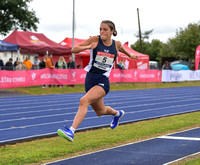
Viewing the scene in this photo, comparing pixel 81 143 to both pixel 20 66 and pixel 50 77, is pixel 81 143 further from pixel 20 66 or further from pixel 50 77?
pixel 50 77

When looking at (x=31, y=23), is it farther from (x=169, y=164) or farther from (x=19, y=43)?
(x=169, y=164)

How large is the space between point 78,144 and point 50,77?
14.9 metres

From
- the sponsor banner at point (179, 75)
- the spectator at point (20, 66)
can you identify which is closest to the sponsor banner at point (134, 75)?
the sponsor banner at point (179, 75)

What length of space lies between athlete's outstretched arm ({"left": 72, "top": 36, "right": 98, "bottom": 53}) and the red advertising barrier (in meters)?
13.5

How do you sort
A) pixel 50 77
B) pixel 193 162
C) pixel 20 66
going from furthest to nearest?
pixel 50 77, pixel 20 66, pixel 193 162

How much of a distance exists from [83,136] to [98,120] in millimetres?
2693

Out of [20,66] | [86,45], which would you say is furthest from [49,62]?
[86,45]

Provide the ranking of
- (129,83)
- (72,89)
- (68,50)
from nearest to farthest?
(72,89), (68,50), (129,83)

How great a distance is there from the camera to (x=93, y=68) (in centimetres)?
560

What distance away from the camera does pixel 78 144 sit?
258 inches

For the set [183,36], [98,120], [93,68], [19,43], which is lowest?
[98,120]

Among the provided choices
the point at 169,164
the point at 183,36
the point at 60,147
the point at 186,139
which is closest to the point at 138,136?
the point at 186,139

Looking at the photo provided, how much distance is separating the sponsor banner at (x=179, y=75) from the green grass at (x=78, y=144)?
70.2 feet

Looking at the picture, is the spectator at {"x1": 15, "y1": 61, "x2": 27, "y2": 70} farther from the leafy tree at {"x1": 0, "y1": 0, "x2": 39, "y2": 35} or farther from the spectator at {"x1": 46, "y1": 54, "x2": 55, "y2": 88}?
the leafy tree at {"x1": 0, "y1": 0, "x2": 39, "y2": 35}
